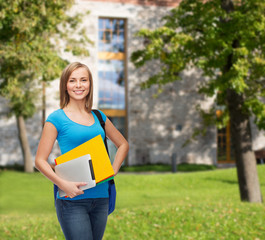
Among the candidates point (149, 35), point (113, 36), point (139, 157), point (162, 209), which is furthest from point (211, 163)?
point (162, 209)

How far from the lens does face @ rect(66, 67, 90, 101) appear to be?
2742 millimetres

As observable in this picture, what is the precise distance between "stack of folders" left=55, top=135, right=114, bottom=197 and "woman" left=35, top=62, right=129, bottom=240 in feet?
0.20

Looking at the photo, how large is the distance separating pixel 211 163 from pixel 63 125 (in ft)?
80.6

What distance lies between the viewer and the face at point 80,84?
2.74 metres

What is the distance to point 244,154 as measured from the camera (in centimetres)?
1077

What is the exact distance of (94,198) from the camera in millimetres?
2707

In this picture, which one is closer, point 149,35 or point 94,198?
point 94,198

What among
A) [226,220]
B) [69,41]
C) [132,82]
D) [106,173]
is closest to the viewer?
[106,173]

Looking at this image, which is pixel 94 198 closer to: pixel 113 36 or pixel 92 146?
pixel 92 146

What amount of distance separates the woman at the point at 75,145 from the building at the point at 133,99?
→ 21.0 meters

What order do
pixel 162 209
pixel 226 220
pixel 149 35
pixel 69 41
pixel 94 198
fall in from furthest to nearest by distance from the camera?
pixel 69 41 → pixel 149 35 → pixel 162 209 → pixel 226 220 → pixel 94 198

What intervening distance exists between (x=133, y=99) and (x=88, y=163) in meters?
22.6

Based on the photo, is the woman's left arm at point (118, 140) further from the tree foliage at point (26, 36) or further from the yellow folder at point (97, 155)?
the tree foliage at point (26, 36)

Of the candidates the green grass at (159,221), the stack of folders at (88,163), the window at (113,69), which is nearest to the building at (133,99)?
the window at (113,69)
